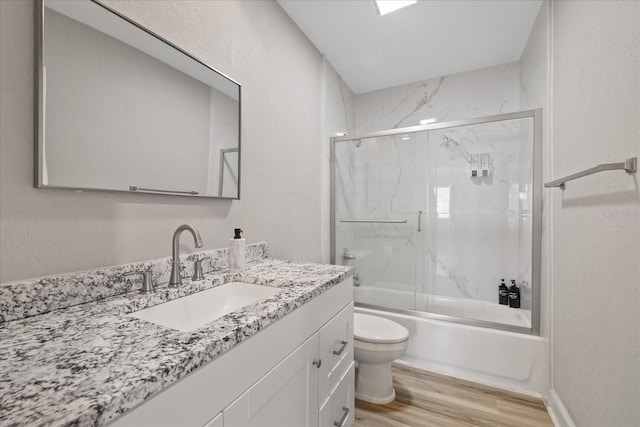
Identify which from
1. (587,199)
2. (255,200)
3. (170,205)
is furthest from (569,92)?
(170,205)

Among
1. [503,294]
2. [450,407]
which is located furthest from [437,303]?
[450,407]

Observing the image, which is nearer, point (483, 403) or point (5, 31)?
point (5, 31)

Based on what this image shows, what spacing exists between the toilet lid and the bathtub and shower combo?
342 millimetres

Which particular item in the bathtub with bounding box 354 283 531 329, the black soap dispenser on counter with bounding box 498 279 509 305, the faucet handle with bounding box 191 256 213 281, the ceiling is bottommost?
the bathtub with bounding box 354 283 531 329

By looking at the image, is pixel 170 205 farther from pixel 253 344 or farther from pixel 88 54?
pixel 253 344

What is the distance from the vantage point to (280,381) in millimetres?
842

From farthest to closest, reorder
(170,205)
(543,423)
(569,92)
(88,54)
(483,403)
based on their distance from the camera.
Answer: (483,403) → (543,423) → (569,92) → (170,205) → (88,54)

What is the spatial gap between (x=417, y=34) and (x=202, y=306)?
2.28 metres

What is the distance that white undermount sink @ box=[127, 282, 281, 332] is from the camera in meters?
0.88

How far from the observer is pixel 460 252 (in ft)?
8.11

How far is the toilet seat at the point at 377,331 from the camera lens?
163cm

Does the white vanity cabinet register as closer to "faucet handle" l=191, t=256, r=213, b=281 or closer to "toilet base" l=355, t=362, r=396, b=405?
"toilet base" l=355, t=362, r=396, b=405

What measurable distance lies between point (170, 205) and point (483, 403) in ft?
6.67

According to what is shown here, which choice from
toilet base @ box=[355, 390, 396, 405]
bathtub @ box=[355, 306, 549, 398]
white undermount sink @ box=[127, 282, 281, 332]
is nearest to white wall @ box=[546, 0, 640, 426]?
bathtub @ box=[355, 306, 549, 398]
